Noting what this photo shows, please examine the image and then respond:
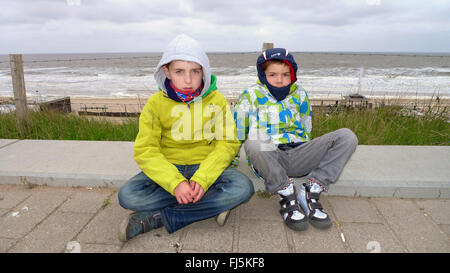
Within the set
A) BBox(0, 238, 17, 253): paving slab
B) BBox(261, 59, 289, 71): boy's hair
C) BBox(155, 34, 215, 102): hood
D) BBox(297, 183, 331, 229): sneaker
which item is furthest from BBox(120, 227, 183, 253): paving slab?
BBox(261, 59, 289, 71): boy's hair

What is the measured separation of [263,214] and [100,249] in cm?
119

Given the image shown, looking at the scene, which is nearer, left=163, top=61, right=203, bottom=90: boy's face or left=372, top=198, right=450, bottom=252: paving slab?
left=372, top=198, right=450, bottom=252: paving slab

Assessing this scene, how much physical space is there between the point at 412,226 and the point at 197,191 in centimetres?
158

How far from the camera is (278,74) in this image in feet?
8.03

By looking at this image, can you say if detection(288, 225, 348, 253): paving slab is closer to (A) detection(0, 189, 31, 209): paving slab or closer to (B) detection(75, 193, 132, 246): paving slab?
(B) detection(75, 193, 132, 246): paving slab

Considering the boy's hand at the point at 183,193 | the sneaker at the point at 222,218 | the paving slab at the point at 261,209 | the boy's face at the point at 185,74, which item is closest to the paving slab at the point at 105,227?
the boy's hand at the point at 183,193

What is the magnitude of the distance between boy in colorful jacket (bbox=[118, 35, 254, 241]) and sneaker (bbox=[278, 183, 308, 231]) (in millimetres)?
274

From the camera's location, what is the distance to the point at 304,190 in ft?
7.77

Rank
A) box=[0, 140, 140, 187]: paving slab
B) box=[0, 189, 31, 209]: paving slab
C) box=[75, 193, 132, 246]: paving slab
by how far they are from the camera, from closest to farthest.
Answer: box=[75, 193, 132, 246]: paving slab, box=[0, 189, 31, 209]: paving slab, box=[0, 140, 140, 187]: paving slab

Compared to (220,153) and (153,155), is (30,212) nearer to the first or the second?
(153,155)

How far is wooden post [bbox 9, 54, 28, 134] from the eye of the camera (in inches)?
163

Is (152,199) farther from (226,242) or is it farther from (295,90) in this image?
(295,90)

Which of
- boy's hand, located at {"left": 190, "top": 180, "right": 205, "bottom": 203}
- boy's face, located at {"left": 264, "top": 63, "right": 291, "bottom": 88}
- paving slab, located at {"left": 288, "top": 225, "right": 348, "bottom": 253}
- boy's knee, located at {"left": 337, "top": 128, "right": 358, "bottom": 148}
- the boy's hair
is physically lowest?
paving slab, located at {"left": 288, "top": 225, "right": 348, "bottom": 253}
